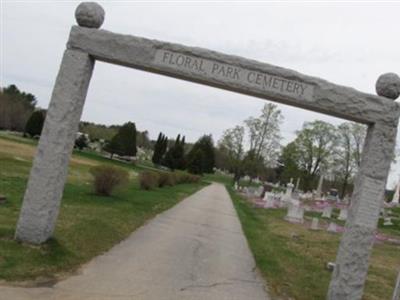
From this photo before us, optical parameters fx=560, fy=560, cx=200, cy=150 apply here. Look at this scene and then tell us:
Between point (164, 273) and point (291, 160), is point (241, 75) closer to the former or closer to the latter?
point (164, 273)

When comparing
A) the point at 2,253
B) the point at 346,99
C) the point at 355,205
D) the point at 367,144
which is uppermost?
the point at 346,99

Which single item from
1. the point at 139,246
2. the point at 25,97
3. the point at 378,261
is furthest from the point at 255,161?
the point at 139,246

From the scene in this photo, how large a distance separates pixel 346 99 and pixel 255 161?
6583 centimetres

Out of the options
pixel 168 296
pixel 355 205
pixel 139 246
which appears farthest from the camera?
pixel 139 246

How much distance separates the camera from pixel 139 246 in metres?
11.3

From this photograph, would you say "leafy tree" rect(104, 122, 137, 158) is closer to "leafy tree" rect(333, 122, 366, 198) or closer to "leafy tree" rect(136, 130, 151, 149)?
"leafy tree" rect(333, 122, 366, 198)

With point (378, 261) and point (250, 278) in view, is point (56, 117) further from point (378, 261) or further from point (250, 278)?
point (378, 261)

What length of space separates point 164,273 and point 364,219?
132 inches

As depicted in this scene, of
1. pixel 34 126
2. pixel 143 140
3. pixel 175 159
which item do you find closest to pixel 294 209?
pixel 34 126

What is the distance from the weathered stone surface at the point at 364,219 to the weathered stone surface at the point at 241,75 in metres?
0.35

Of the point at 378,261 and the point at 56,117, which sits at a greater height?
the point at 56,117

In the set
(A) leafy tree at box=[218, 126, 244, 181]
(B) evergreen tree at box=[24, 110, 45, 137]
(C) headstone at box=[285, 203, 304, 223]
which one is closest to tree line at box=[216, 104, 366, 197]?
(A) leafy tree at box=[218, 126, 244, 181]

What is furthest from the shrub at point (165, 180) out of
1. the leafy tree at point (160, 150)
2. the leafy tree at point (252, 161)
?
the leafy tree at point (160, 150)

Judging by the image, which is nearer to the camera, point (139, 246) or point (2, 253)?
point (2, 253)
